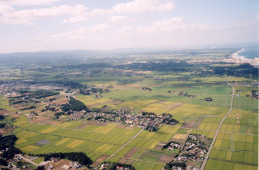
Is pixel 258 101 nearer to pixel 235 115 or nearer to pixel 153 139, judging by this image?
pixel 235 115

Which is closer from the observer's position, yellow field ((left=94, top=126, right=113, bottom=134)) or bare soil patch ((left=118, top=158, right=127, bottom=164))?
bare soil patch ((left=118, top=158, right=127, bottom=164))

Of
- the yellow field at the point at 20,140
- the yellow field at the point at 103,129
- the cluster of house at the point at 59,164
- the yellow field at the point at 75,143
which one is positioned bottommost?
the cluster of house at the point at 59,164

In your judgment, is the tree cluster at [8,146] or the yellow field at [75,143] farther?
the yellow field at [75,143]

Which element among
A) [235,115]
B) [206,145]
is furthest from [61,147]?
[235,115]

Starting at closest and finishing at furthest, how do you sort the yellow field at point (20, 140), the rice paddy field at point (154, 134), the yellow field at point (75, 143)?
the rice paddy field at point (154, 134) → the yellow field at point (75, 143) → the yellow field at point (20, 140)

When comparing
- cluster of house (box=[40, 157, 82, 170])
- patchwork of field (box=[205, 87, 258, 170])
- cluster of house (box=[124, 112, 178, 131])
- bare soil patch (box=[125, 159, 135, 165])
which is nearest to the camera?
→ patchwork of field (box=[205, 87, 258, 170])

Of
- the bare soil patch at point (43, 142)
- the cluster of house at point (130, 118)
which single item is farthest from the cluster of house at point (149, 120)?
the bare soil patch at point (43, 142)

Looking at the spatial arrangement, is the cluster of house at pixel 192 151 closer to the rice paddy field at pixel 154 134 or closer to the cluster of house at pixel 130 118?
the rice paddy field at pixel 154 134

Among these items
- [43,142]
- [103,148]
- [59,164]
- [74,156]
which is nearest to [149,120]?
[103,148]

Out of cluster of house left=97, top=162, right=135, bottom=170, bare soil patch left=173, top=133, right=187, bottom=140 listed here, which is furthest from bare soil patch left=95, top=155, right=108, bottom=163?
bare soil patch left=173, top=133, right=187, bottom=140

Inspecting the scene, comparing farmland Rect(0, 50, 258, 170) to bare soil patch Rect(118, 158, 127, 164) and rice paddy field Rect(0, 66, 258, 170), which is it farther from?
bare soil patch Rect(118, 158, 127, 164)
